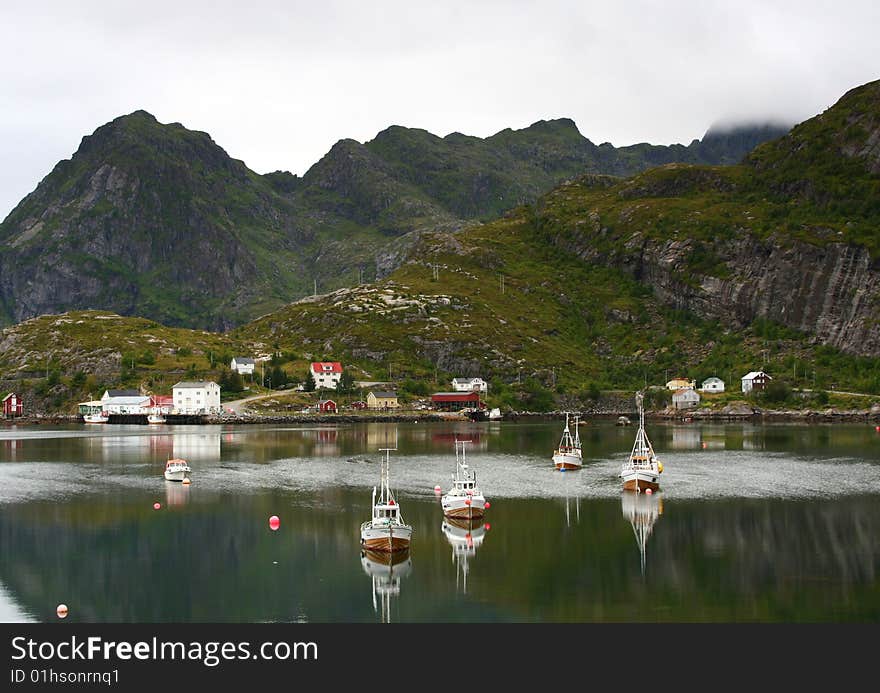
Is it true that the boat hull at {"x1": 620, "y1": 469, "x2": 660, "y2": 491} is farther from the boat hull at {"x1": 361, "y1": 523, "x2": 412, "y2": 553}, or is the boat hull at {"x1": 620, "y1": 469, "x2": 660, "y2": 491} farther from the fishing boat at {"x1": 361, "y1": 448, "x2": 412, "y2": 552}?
the boat hull at {"x1": 361, "y1": 523, "x2": 412, "y2": 553}

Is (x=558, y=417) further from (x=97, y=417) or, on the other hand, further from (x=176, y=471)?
(x=176, y=471)

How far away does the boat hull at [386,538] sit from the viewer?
4662 cm

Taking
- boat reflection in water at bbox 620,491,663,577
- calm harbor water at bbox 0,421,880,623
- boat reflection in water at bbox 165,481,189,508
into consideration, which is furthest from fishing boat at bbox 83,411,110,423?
boat reflection in water at bbox 620,491,663,577

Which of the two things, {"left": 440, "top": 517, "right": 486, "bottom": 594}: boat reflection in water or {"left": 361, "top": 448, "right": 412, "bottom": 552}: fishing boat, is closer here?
{"left": 440, "top": 517, "right": 486, "bottom": 594}: boat reflection in water

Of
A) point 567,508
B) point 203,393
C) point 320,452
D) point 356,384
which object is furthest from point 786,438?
point 203,393

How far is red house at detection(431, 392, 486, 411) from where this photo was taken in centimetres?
19250

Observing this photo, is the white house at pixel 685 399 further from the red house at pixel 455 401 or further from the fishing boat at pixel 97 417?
the fishing boat at pixel 97 417

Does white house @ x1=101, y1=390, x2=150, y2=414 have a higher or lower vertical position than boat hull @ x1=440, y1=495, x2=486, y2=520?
higher

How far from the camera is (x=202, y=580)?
145ft

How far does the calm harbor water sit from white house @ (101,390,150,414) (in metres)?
84.2

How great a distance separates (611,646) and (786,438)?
347ft

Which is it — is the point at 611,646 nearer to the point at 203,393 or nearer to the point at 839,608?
the point at 839,608

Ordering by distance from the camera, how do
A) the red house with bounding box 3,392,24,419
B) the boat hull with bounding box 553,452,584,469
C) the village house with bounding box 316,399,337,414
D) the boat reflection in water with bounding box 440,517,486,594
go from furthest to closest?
the red house with bounding box 3,392,24,419 → the village house with bounding box 316,399,337,414 → the boat hull with bounding box 553,452,584,469 → the boat reflection in water with bounding box 440,517,486,594

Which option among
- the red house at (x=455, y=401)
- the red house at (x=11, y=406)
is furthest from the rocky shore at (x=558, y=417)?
the red house at (x=455, y=401)
